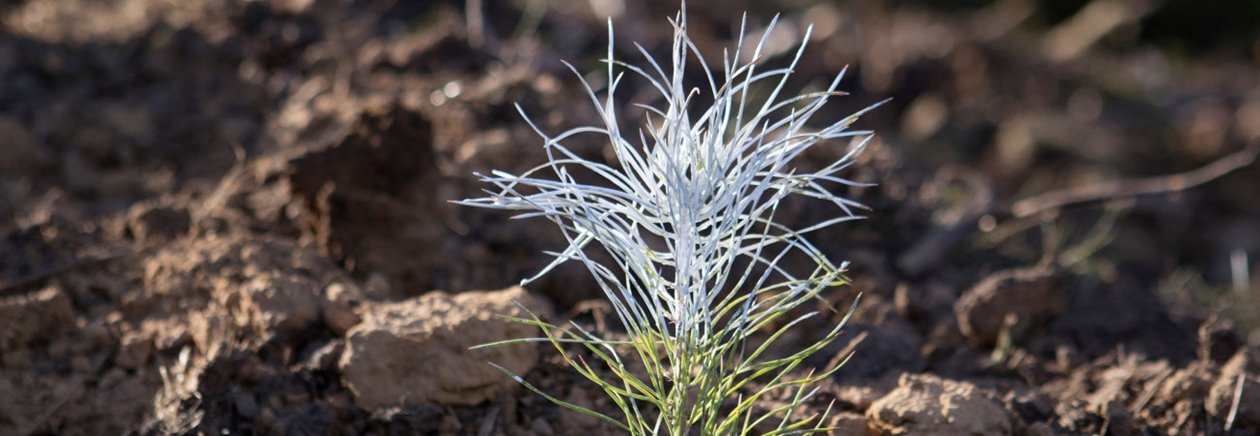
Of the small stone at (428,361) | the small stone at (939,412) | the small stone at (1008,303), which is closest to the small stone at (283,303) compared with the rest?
the small stone at (428,361)

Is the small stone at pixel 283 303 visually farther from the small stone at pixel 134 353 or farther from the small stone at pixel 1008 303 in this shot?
the small stone at pixel 1008 303

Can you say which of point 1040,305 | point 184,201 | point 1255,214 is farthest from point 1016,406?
point 1255,214

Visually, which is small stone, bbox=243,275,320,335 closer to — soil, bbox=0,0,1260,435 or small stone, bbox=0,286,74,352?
soil, bbox=0,0,1260,435

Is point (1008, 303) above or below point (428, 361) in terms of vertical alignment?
below

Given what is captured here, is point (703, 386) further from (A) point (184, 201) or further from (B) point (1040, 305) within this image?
(A) point (184, 201)

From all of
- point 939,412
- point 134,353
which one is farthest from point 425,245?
point 939,412

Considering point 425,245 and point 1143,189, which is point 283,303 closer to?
point 425,245

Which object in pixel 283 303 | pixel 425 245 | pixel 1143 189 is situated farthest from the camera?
pixel 1143 189

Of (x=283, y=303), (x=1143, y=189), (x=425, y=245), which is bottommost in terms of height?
(x=1143, y=189)
